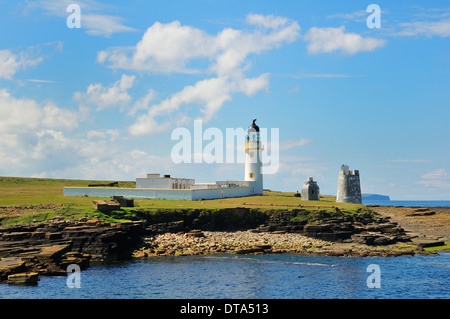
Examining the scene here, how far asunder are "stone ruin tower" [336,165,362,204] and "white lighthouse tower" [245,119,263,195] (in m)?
13.4

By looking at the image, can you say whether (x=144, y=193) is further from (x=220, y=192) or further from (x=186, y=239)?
(x=186, y=239)

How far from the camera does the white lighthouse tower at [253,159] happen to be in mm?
70750

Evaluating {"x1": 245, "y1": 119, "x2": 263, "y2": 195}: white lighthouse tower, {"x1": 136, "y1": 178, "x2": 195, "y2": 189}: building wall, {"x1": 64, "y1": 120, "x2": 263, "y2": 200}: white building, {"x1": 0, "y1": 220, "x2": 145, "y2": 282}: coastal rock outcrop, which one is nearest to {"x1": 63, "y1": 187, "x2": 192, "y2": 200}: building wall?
{"x1": 64, "y1": 120, "x2": 263, "y2": 200}: white building

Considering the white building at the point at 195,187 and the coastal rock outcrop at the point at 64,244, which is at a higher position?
the white building at the point at 195,187

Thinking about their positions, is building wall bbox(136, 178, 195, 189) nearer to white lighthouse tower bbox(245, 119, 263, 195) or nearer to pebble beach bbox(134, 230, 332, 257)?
white lighthouse tower bbox(245, 119, 263, 195)

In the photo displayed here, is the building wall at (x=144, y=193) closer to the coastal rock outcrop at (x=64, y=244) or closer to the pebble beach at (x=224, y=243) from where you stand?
the pebble beach at (x=224, y=243)

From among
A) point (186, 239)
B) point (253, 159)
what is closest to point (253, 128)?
point (253, 159)

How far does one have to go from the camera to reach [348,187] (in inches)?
2542

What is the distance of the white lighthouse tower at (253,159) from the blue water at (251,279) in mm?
34720

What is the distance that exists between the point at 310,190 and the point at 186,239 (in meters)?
28.5

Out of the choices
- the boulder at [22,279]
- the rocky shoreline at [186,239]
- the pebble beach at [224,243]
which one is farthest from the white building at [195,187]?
the boulder at [22,279]

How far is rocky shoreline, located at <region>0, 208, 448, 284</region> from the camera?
32.5 m

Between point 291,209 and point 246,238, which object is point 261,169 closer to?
point 291,209
